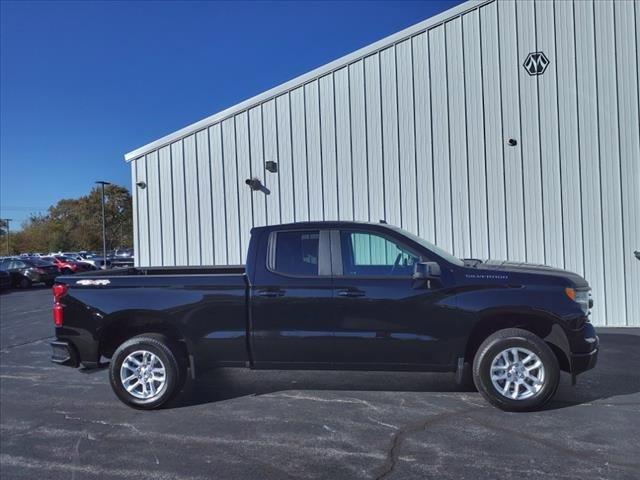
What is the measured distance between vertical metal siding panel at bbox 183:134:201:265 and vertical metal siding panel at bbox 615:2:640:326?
8051mm

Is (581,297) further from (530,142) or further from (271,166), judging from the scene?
(271,166)

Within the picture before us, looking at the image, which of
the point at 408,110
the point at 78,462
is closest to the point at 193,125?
the point at 408,110

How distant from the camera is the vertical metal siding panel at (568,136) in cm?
961

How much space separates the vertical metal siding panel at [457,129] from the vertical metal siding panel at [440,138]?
76 mm

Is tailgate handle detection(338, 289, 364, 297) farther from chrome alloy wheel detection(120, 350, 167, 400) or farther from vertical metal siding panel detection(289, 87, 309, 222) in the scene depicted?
vertical metal siding panel detection(289, 87, 309, 222)

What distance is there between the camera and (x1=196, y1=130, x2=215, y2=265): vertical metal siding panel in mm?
11172

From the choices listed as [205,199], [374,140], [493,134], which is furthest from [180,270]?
[493,134]

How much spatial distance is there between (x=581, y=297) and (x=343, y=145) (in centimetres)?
617

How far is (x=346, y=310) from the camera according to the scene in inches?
214

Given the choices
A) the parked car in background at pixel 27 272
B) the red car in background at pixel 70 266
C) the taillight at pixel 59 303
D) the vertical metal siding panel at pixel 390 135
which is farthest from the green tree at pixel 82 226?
the taillight at pixel 59 303

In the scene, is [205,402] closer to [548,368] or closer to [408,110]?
[548,368]

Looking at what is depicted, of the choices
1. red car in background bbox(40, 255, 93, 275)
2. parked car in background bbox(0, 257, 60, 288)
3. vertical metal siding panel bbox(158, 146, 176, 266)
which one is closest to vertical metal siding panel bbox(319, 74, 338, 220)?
vertical metal siding panel bbox(158, 146, 176, 266)

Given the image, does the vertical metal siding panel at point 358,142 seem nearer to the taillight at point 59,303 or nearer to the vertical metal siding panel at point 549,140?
the vertical metal siding panel at point 549,140

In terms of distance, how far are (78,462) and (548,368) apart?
13.9 ft
